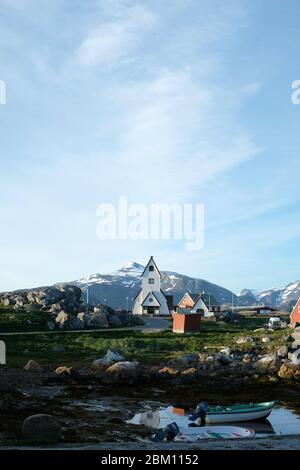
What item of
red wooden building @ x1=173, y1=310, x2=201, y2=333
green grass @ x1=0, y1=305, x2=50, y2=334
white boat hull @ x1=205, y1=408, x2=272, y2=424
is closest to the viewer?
white boat hull @ x1=205, y1=408, x2=272, y2=424

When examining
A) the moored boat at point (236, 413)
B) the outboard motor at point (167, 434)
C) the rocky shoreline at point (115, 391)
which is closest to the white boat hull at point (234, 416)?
the moored boat at point (236, 413)

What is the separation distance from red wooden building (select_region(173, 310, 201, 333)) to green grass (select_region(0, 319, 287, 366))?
246 centimetres

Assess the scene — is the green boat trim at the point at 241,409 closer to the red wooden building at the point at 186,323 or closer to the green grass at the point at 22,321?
the red wooden building at the point at 186,323

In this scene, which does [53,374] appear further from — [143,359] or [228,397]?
[228,397]

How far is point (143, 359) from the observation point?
165ft

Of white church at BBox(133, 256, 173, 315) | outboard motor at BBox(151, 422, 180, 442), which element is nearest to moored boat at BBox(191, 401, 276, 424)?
outboard motor at BBox(151, 422, 180, 442)

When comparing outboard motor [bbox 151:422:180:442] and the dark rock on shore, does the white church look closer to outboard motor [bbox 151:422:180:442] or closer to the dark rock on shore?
outboard motor [bbox 151:422:180:442]

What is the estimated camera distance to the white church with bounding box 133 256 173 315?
355ft

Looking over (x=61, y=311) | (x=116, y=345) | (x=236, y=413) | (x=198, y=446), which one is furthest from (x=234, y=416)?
A: (x=61, y=311)

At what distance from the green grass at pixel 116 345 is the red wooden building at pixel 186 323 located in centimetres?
246

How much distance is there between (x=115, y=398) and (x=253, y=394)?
10095 millimetres

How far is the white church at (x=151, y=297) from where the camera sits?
355 feet
